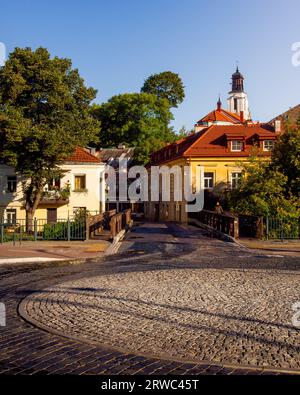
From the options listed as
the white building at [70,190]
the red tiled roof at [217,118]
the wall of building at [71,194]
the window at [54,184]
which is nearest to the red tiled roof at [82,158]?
the white building at [70,190]

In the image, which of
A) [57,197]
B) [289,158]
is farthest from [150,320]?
[57,197]

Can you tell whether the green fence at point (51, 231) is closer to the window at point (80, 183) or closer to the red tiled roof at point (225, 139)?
the window at point (80, 183)

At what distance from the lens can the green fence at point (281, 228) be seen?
24656 millimetres

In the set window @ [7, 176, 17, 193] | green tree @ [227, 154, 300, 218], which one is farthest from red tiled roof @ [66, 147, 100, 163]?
green tree @ [227, 154, 300, 218]

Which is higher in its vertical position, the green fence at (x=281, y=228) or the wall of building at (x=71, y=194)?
the wall of building at (x=71, y=194)

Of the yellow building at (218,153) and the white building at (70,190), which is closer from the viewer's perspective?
the white building at (70,190)

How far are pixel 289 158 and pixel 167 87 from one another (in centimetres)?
4391

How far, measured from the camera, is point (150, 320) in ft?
26.1

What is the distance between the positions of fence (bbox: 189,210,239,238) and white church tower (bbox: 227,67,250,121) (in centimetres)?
7702

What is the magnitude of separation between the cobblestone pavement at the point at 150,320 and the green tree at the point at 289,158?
14.8m
